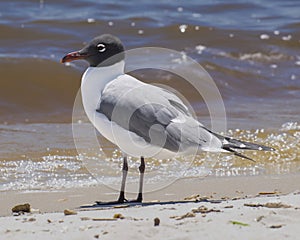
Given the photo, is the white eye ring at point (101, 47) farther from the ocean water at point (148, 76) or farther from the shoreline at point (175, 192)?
the ocean water at point (148, 76)

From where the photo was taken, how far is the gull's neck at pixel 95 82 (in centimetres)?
488

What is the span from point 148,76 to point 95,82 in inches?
225

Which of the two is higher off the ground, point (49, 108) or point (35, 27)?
point (35, 27)

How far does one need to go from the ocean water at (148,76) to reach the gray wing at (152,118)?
1178mm

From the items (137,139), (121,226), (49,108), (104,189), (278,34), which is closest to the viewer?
(121,226)

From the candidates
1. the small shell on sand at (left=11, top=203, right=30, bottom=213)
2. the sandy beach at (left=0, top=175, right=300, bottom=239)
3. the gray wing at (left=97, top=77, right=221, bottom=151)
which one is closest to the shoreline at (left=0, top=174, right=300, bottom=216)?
the sandy beach at (left=0, top=175, right=300, bottom=239)

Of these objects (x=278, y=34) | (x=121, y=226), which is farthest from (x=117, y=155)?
(x=278, y=34)

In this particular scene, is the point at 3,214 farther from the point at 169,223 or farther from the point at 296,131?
the point at 296,131

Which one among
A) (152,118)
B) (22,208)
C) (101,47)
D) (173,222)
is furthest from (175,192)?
(173,222)

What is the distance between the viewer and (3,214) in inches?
187

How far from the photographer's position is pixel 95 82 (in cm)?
496

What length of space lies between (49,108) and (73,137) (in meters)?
1.58

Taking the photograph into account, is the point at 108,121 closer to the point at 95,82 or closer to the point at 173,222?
the point at 95,82

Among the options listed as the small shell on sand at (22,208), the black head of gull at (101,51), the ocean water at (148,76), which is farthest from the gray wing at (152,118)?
the ocean water at (148,76)
